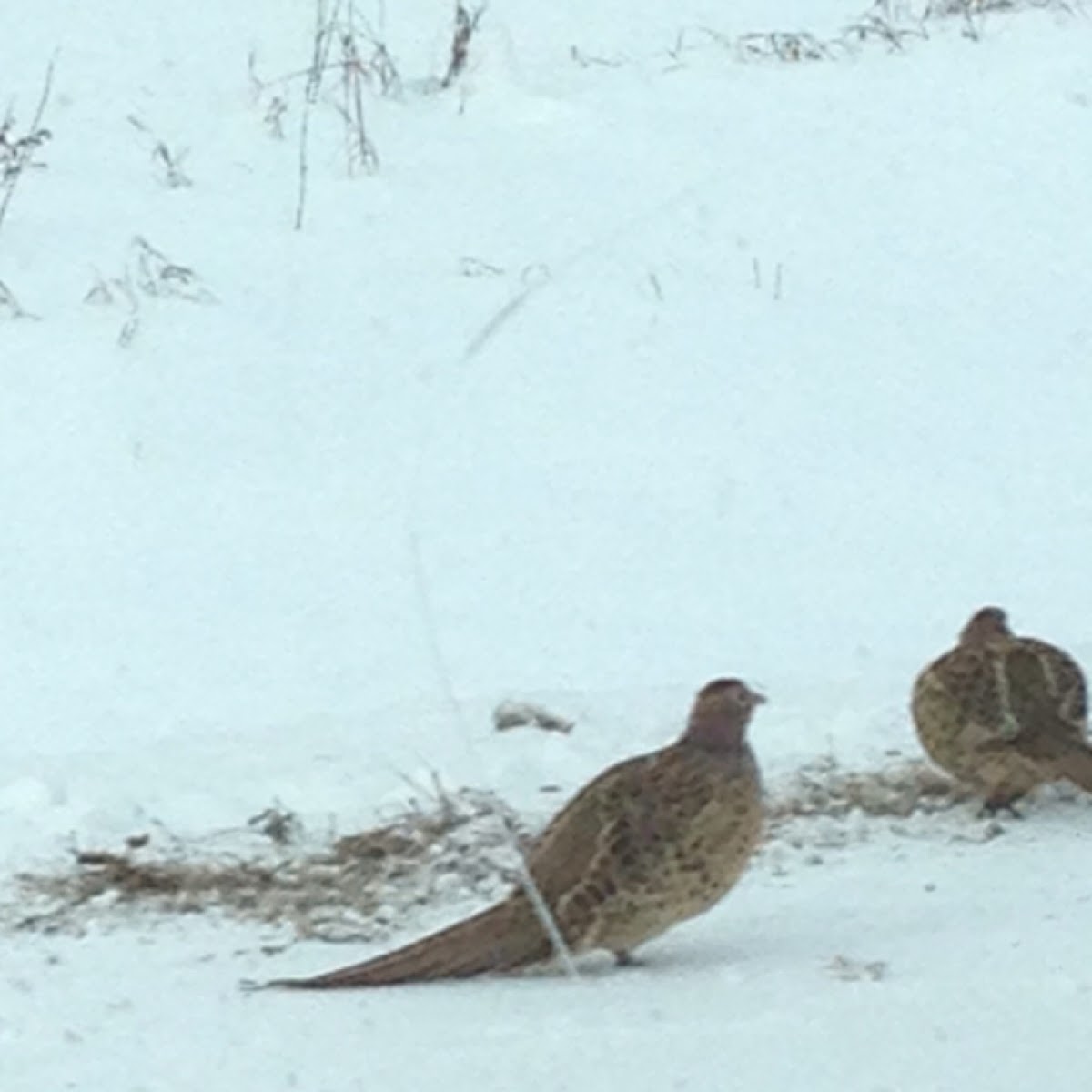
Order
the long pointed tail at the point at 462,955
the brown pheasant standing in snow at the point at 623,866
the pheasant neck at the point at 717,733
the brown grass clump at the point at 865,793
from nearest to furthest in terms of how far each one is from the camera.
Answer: the long pointed tail at the point at 462,955 → the brown pheasant standing in snow at the point at 623,866 → the pheasant neck at the point at 717,733 → the brown grass clump at the point at 865,793

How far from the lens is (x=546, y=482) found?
31.1ft

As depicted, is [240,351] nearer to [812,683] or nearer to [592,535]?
[592,535]

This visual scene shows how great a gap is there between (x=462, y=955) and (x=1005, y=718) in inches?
62.1

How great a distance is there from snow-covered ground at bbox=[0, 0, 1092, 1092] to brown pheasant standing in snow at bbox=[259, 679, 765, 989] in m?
0.07

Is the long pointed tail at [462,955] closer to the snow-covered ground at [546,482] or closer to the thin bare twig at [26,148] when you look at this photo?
the snow-covered ground at [546,482]

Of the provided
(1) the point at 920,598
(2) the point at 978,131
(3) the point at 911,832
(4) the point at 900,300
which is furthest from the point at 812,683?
(2) the point at 978,131

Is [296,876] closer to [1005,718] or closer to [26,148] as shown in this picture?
[1005,718]

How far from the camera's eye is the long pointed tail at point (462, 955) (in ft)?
16.5

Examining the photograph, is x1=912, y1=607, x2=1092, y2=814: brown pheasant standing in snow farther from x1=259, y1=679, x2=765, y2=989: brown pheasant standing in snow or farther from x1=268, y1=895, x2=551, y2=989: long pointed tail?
x1=268, y1=895, x2=551, y2=989: long pointed tail

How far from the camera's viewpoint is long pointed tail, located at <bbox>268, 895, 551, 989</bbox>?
5.04 metres

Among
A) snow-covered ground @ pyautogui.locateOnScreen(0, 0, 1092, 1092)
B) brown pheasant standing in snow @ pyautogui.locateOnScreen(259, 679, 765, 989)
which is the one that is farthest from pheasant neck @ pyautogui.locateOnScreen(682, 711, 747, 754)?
snow-covered ground @ pyautogui.locateOnScreen(0, 0, 1092, 1092)

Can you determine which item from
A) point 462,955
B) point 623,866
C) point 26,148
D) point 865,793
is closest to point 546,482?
point 26,148

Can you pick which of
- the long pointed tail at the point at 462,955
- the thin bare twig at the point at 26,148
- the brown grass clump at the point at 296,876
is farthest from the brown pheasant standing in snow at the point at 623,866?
the thin bare twig at the point at 26,148

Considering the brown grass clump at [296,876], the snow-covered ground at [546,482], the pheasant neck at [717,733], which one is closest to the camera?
the snow-covered ground at [546,482]
